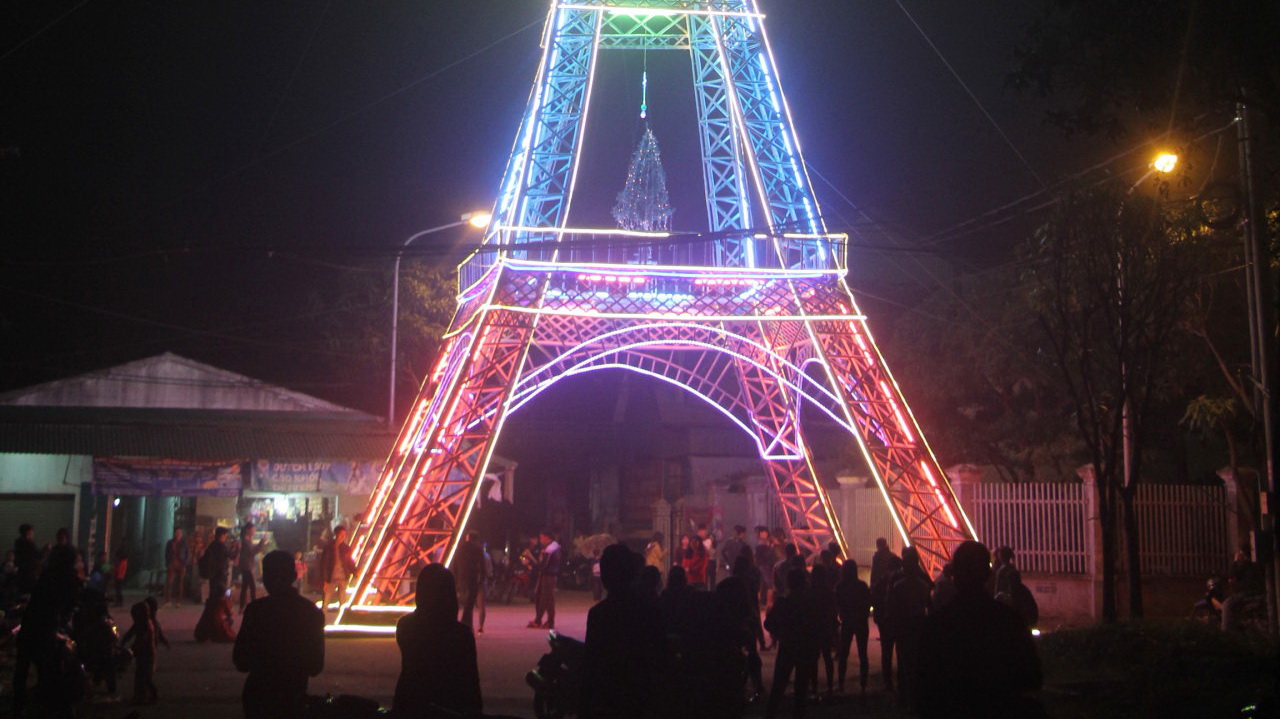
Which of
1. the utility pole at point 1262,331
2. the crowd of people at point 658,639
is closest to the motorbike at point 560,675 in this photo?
the crowd of people at point 658,639

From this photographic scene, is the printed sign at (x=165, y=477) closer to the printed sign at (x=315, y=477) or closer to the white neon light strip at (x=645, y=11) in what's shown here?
the printed sign at (x=315, y=477)

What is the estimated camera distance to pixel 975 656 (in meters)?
5.07

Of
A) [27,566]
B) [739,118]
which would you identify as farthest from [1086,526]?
[27,566]

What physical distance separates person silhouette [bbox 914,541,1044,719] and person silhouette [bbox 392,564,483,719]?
2.49 meters

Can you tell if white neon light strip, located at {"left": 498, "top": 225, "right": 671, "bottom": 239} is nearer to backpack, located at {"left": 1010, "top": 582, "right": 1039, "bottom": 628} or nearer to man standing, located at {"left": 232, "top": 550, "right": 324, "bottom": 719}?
backpack, located at {"left": 1010, "top": 582, "right": 1039, "bottom": 628}

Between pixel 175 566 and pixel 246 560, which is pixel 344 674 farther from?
pixel 175 566

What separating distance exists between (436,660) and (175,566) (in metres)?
22.2

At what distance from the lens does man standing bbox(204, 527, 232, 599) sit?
19.9 m

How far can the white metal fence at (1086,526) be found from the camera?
22188 millimetres

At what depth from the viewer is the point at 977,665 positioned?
16.6ft

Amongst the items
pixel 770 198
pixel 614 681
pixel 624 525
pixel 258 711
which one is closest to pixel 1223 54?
pixel 614 681

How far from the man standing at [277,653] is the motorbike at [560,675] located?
337 cm

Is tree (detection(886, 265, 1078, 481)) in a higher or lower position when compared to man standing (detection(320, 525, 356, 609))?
higher

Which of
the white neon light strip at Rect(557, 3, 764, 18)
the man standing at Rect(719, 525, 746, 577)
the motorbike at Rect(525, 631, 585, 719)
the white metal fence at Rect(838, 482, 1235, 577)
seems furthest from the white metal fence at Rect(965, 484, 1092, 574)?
the motorbike at Rect(525, 631, 585, 719)
